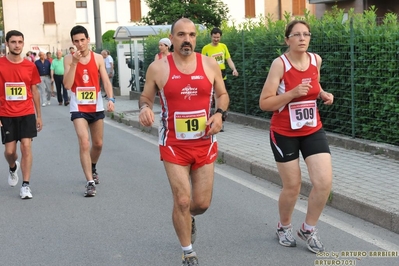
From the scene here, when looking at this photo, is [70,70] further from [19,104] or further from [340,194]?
[340,194]

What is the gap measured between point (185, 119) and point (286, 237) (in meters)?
1.50

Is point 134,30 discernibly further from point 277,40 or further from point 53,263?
point 53,263

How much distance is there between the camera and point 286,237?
582cm

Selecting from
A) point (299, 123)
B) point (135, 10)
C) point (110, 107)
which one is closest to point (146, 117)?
point (299, 123)

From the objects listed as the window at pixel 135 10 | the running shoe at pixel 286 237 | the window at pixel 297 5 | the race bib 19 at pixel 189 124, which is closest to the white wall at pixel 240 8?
the window at pixel 297 5

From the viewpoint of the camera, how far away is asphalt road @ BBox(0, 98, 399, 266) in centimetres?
563

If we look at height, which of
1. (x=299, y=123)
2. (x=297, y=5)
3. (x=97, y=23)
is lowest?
(x=299, y=123)

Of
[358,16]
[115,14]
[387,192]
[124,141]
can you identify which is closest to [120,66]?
[124,141]

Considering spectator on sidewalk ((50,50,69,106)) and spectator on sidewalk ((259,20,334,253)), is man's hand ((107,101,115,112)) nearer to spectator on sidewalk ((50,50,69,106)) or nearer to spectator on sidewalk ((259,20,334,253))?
spectator on sidewalk ((259,20,334,253))

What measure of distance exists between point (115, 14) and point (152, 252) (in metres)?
51.9

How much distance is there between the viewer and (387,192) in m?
7.14

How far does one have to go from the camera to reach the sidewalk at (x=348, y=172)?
260 inches

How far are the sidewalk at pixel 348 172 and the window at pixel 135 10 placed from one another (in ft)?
147

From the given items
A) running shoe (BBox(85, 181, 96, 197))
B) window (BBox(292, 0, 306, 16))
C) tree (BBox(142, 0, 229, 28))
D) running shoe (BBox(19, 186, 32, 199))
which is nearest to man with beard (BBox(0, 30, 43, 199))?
running shoe (BBox(19, 186, 32, 199))
